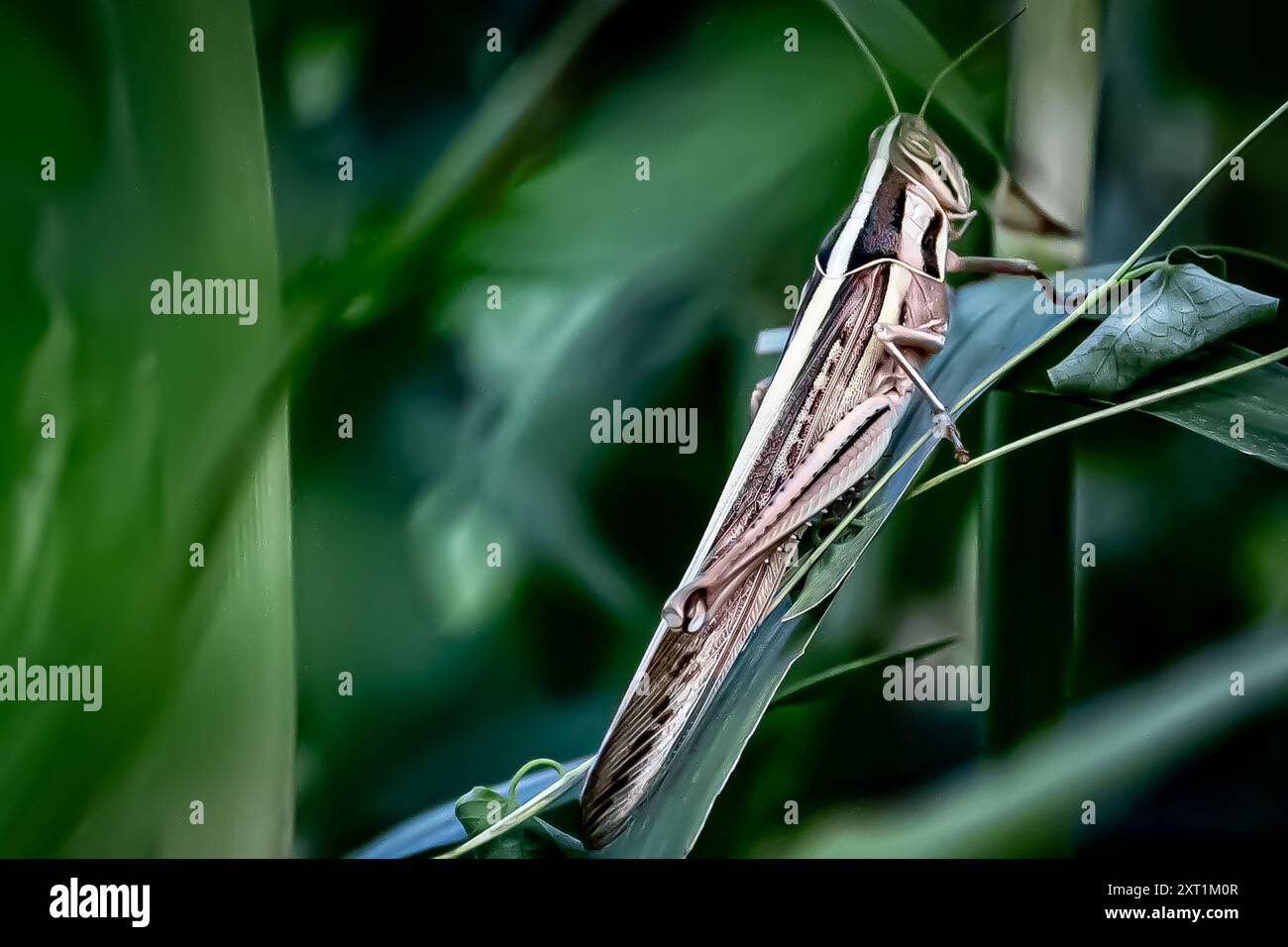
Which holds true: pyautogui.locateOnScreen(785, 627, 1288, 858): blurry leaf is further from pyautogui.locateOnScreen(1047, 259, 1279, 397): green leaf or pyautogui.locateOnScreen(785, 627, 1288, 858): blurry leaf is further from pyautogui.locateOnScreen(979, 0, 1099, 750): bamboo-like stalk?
pyautogui.locateOnScreen(1047, 259, 1279, 397): green leaf

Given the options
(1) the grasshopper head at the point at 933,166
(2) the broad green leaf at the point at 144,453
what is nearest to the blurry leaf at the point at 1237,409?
(1) the grasshopper head at the point at 933,166

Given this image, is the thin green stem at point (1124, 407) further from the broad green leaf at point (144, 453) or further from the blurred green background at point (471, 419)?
the broad green leaf at point (144, 453)

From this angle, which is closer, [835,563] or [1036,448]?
[835,563]

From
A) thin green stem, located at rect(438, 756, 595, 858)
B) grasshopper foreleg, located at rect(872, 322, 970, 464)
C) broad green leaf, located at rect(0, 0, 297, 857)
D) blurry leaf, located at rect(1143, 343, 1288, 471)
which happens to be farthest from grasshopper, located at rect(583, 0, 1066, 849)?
broad green leaf, located at rect(0, 0, 297, 857)

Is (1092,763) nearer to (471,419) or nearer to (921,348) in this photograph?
(921,348)

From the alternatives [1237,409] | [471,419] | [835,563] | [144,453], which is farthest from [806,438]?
[144,453]
